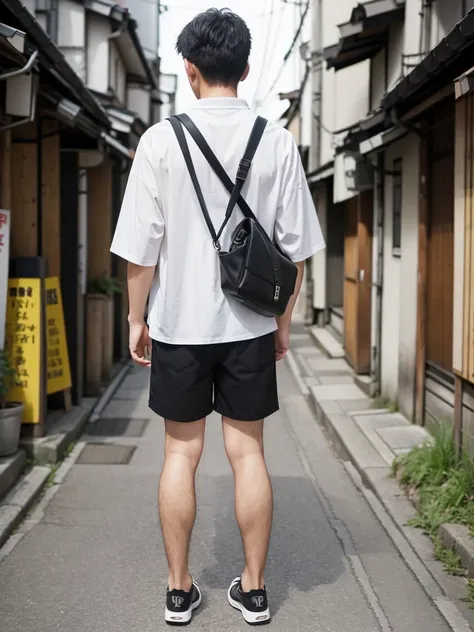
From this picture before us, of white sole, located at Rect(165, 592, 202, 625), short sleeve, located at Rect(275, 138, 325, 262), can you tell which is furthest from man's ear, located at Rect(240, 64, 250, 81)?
white sole, located at Rect(165, 592, 202, 625)

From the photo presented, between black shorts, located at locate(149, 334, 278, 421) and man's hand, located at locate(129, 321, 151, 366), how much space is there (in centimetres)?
5

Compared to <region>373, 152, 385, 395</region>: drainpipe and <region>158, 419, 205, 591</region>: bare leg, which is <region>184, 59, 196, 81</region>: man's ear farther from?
<region>373, 152, 385, 395</region>: drainpipe

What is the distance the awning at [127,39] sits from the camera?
1620cm

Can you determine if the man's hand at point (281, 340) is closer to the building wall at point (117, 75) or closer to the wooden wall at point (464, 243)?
the wooden wall at point (464, 243)

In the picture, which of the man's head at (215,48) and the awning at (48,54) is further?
the awning at (48,54)

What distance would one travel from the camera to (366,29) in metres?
10.2

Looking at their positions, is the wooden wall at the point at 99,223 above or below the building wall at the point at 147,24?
below

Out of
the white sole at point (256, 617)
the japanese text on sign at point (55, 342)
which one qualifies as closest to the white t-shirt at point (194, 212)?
the white sole at point (256, 617)

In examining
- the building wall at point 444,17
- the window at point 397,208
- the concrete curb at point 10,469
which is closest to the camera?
the concrete curb at point 10,469

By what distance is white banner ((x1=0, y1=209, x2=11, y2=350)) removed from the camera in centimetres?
717

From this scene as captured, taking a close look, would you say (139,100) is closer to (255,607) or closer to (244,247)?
(244,247)

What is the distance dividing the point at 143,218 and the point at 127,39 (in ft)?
49.4

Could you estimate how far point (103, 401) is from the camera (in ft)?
35.9

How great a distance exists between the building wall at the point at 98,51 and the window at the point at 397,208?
8.16 m
